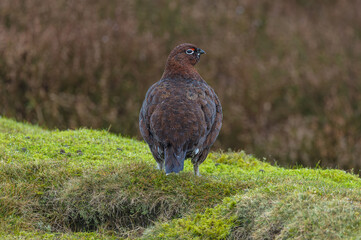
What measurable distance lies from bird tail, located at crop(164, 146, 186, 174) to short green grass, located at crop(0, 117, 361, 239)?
12 centimetres

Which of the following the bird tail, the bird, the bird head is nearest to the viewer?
the bird tail

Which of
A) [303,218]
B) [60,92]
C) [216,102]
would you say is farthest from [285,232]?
[60,92]

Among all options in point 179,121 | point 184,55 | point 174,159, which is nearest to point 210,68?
point 184,55

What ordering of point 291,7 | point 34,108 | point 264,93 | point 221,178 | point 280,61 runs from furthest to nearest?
point 291,7
point 280,61
point 264,93
point 34,108
point 221,178

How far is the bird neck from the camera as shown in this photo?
6623 mm

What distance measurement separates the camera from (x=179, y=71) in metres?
6.66

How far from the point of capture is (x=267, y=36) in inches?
501

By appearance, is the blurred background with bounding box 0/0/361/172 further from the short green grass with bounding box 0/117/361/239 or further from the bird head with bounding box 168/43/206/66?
the short green grass with bounding box 0/117/361/239

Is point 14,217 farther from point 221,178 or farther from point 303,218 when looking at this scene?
point 303,218

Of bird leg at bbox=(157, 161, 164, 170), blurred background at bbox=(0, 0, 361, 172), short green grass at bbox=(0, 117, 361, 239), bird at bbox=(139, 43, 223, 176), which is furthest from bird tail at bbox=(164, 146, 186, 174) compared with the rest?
blurred background at bbox=(0, 0, 361, 172)

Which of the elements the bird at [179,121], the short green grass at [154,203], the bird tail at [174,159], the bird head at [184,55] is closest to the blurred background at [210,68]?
the bird head at [184,55]

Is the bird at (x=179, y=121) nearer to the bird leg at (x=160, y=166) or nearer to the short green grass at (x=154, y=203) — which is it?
the bird leg at (x=160, y=166)

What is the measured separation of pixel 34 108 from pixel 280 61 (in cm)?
566

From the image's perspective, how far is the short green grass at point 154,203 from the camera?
4.46 metres
